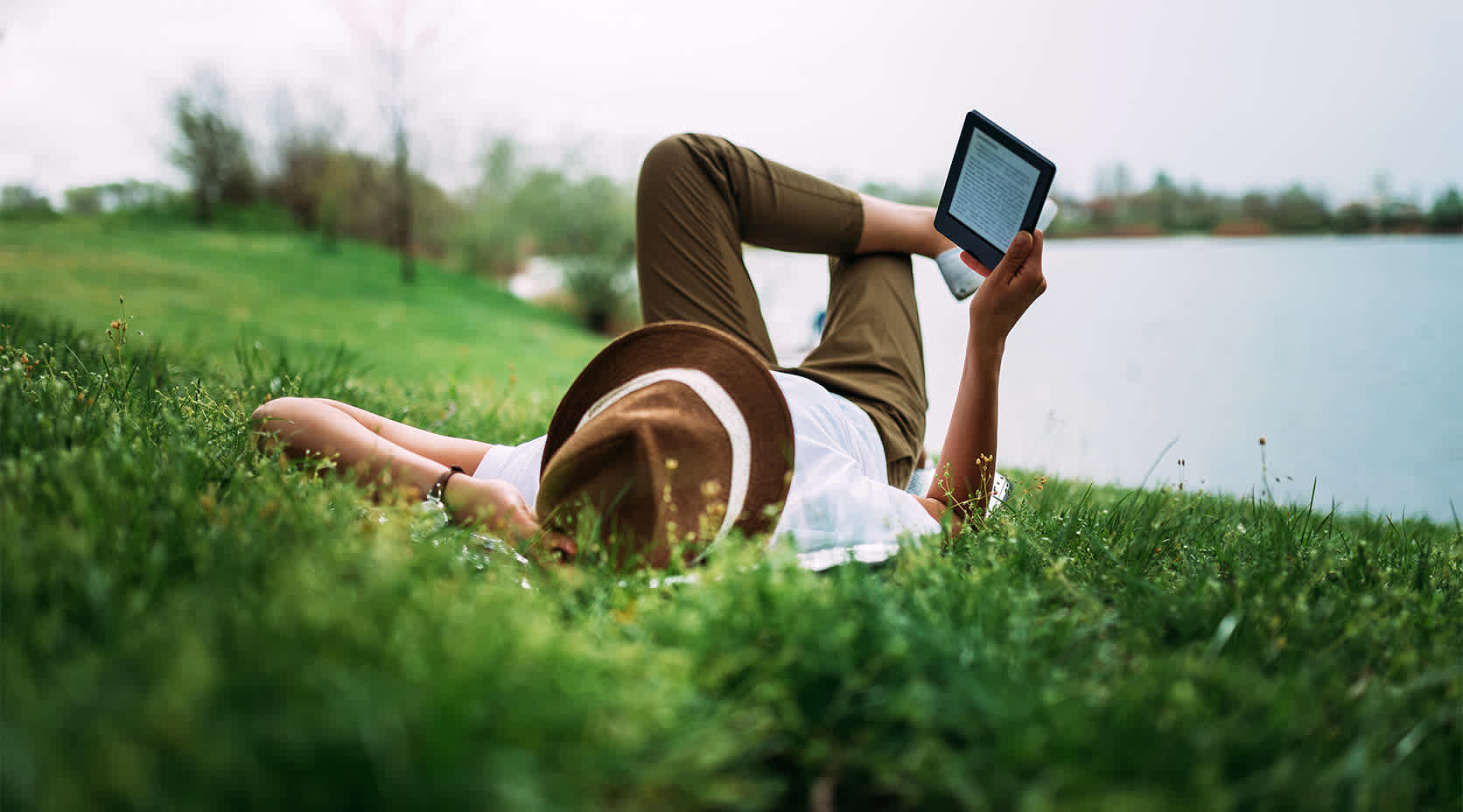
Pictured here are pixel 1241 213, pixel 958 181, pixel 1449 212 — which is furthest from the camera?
pixel 1241 213

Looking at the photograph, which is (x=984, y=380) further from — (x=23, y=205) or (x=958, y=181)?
(x=23, y=205)

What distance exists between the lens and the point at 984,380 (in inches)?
81.7

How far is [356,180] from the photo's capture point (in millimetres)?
21094

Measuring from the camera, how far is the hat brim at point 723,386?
1703mm

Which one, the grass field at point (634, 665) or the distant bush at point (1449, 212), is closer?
the grass field at point (634, 665)

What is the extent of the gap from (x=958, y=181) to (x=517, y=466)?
1.48 meters

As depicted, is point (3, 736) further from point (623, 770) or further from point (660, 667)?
point (660, 667)

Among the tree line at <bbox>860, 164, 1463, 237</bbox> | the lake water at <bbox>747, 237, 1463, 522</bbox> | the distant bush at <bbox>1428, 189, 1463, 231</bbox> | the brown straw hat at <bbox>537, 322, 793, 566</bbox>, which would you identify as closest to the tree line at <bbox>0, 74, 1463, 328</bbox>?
the lake water at <bbox>747, 237, 1463, 522</bbox>

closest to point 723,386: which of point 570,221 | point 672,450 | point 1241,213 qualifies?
point 672,450

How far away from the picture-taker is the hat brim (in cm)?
170

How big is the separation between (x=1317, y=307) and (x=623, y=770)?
868 cm

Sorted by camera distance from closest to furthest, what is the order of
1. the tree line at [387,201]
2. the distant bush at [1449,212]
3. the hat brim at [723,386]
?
1. the hat brim at [723,386]
2. the distant bush at [1449,212]
3. the tree line at [387,201]

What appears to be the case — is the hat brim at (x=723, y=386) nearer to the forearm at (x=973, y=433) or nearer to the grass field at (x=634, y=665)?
Result: the grass field at (x=634, y=665)

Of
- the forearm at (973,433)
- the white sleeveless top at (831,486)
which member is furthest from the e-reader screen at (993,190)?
the white sleeveless top at (831,486)
